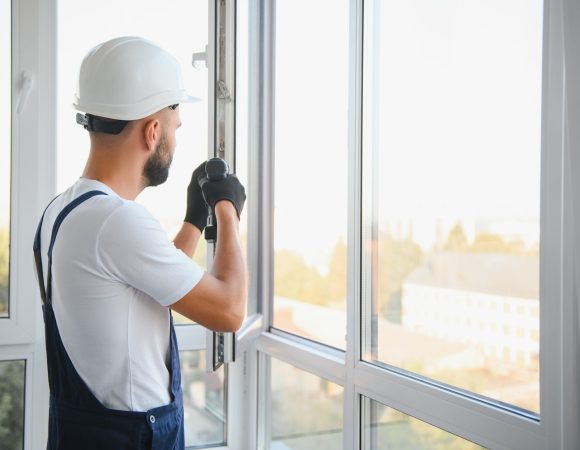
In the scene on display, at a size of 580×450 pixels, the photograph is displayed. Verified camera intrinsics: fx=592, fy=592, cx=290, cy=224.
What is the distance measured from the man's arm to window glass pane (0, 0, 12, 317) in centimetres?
127

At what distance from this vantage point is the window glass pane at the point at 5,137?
219 centimetres

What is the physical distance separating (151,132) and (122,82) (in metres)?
0.12

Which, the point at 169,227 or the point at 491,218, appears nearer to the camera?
the point at 491,218

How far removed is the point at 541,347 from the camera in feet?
4.03

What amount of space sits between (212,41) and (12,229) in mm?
1091

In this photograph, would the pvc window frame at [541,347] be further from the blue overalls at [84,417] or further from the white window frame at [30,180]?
the white window frame at [30,180]

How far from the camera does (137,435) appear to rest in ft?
3.78

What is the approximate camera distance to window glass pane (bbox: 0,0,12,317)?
2.19 metres

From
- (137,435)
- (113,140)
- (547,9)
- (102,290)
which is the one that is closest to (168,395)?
(137,435)

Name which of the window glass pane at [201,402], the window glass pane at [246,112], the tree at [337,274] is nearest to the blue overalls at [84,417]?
the tree at [337,274]

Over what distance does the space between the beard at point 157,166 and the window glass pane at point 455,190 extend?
27.8 inches

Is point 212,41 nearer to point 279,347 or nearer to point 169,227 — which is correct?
point 169,227

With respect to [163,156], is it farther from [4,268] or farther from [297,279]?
[4,268]

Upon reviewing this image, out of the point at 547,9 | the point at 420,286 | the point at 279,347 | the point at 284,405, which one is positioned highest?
the point at 547,9
